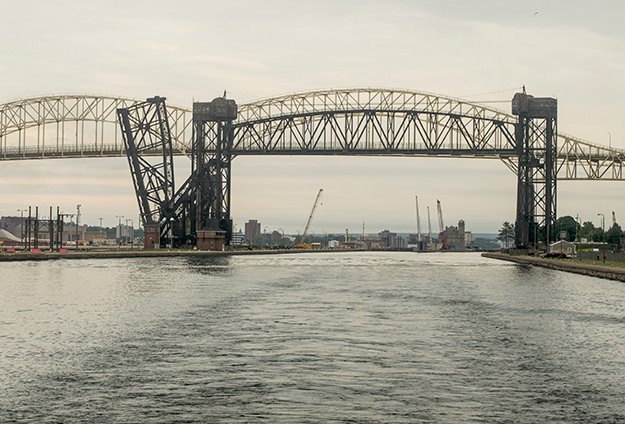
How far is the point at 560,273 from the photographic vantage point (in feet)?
328

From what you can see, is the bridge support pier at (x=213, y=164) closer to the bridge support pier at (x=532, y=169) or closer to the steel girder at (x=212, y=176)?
the steel girder at (x=212, y=176)

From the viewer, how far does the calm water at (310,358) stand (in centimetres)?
2459

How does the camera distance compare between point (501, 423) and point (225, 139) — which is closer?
point (501, 423)

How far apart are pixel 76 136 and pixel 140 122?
4532cm

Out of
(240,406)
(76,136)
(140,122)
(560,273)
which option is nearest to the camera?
(240,406)

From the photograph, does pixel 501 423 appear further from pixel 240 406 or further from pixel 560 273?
pixel 560 273

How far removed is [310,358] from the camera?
1303 inches

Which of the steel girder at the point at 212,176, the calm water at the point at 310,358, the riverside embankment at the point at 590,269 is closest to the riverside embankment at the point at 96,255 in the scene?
the steel girder at the point at 212,176

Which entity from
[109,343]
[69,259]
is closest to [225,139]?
[69,259]

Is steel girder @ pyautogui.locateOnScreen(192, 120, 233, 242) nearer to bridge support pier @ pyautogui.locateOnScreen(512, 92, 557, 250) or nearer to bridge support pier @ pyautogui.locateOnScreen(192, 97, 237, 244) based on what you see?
bridge support pier @ pyautogui.locateOnScreen(192, 97, 237, 244)

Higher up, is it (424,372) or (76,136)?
(76,136)

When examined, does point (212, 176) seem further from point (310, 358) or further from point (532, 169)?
point (310, 358)

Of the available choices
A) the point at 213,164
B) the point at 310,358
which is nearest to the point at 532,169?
the point at 213,164

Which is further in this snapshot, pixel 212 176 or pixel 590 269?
pixel 212 176
